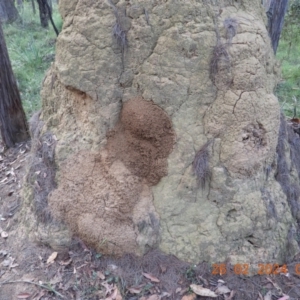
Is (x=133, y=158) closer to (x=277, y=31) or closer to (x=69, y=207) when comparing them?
(x=69, y=207)

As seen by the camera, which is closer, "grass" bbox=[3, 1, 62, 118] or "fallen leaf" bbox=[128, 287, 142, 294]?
"fallen leaf" bbox=[128, 287, 142, 294]

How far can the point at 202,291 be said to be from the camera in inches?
110

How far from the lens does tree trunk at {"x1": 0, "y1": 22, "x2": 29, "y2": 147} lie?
4.73 metres

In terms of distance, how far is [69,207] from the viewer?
307cm

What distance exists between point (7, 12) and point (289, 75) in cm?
971

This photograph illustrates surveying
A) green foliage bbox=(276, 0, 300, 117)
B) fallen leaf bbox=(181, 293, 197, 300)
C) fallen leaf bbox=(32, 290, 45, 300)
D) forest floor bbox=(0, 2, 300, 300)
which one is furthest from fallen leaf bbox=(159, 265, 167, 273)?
green foliage bbox=(276, 0, 300, 117)

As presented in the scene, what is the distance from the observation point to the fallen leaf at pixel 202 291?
9.12 feet

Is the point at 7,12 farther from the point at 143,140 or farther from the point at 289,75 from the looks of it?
the point at 143,140

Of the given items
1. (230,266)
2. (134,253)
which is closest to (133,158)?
(134,253)

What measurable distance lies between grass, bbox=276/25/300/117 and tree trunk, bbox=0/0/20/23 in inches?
344

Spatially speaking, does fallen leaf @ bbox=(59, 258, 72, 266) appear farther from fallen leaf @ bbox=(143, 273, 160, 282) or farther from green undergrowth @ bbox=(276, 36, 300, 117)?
green undergrowth @ bbox=(276, 36, 300, 117)

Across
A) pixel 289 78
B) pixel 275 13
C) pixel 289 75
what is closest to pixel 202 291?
pixel 275 13

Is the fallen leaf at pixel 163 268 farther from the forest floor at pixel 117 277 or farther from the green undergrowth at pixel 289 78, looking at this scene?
the green undergrowth at pixel 289 78

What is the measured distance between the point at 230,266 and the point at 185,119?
46.6 inches
